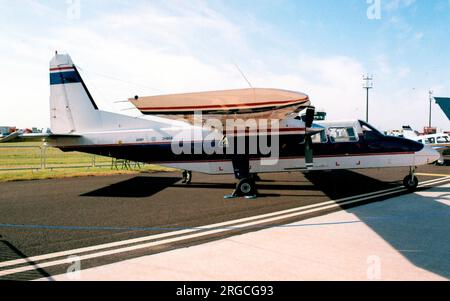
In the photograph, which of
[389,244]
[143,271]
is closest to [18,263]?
[143,271]

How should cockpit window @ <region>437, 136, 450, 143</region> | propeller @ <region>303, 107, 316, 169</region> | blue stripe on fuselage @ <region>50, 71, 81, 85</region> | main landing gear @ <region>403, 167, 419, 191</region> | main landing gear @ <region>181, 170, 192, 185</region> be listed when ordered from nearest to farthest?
propeller @ <region>303, 107, 316, 169</region>, main landing gear @ <region>403, 167, 419, 191</region>, blue stripe on fuselage @ <region>50, 71, 81, 85</region>, main landing gear @ <region>181, 170, 192, 185</region>, cockpit window @ <region>437, 136, 450, 143</region>

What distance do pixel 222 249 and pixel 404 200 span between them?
7132mm

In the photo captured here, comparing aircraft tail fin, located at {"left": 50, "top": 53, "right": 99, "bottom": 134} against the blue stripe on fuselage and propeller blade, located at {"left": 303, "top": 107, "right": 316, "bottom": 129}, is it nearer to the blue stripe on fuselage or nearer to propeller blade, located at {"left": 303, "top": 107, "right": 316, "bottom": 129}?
the blue stripe on fuselage

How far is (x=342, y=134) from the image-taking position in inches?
453

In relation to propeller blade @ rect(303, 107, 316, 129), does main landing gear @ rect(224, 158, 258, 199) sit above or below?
below

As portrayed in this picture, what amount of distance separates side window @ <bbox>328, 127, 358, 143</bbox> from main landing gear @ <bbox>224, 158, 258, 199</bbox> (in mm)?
3713

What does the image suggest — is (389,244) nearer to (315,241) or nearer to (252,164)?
(315,241)

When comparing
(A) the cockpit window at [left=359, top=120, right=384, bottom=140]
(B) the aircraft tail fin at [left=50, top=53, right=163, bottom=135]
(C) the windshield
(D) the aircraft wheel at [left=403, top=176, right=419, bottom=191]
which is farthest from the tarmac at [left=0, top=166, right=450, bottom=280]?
(B) the aircraft tail fin at [left=50, top=53, right=163, bottom=135]

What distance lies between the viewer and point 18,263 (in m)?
4.55

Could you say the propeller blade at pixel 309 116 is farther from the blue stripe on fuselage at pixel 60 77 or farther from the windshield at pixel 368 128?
the blue stripe on fuselage at pixel 60 77

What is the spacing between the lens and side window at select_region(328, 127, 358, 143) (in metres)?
11.4

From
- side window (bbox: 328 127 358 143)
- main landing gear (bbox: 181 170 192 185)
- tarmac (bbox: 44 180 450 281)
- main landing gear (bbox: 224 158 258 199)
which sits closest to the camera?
tarmac (bbox: 44 180 450 281)
